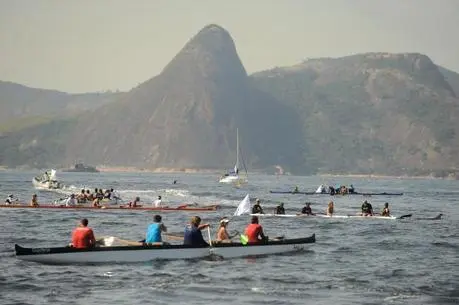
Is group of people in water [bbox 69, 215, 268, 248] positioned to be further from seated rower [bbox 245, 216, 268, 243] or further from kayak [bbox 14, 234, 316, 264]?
kayak [bbox 14, 234, 316, 264]

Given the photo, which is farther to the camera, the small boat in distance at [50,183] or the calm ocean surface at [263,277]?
the small boat in distance at [50,183]

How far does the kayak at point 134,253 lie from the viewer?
3491 centimetres

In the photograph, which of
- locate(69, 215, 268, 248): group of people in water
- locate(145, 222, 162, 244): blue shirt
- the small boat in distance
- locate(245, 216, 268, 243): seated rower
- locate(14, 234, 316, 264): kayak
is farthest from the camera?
the small boat in distance

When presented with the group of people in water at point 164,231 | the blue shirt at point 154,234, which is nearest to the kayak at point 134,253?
the group of people in water at point 164,231

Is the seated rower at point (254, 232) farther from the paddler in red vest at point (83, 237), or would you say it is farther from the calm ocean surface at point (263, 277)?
the paddler in red vest at point (83, 237)

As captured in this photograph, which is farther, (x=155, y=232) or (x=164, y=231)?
(x=164, y=231)

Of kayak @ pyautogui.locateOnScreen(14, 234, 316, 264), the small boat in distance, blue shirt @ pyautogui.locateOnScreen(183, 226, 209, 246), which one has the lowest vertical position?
kayak @ pyautogui.locateOnScreen(14, 234, 316, 264)

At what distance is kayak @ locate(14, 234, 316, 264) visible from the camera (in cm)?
3491

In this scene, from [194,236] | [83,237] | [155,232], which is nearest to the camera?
[83,237]

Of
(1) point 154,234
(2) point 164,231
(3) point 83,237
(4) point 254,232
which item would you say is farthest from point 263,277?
(3) point 83,237

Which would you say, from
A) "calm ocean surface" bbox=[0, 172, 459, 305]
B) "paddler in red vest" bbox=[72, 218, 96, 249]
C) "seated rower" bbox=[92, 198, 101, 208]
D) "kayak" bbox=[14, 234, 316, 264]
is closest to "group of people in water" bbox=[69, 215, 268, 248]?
"paddler in red vest" bbox=[72, 218, 96, 249]

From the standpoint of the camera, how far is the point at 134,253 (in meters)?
36.1

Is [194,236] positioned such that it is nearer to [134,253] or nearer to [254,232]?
[134,253]

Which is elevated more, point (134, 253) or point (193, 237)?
point (193, 237)
